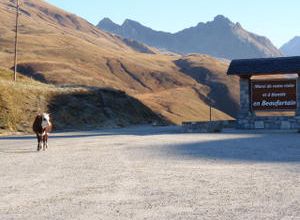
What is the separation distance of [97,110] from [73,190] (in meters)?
36.3

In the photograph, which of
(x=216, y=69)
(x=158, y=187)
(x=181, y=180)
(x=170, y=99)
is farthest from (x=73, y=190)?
(x=216, y=69)

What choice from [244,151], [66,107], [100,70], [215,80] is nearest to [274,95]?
[244,151]

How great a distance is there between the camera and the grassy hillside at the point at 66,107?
39531mm

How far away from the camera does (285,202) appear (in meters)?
9.43

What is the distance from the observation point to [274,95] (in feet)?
104

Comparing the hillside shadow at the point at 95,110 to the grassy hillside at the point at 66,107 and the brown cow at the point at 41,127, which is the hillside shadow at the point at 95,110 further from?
the brown cow at the point at 41,127

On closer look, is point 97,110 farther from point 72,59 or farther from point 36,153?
point 72,59

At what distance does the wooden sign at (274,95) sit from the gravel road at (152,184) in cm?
1199

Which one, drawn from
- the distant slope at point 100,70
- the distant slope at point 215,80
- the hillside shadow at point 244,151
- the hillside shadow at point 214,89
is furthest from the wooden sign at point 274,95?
the distant slope at point 215,80

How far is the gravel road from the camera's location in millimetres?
8906

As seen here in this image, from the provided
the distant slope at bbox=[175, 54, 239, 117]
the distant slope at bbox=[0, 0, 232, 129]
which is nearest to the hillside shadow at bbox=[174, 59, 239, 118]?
the distant slope at bbox=[175, 54, 239, 117]

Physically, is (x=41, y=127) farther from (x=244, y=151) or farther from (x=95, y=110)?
(x=95, y=110)

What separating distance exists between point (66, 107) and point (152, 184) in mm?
33880

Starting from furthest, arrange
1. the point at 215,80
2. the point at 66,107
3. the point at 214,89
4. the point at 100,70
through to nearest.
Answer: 1. the point at 215,80
2. the point at 214,89
3. the point at 100,70
4. the point at 66,107
